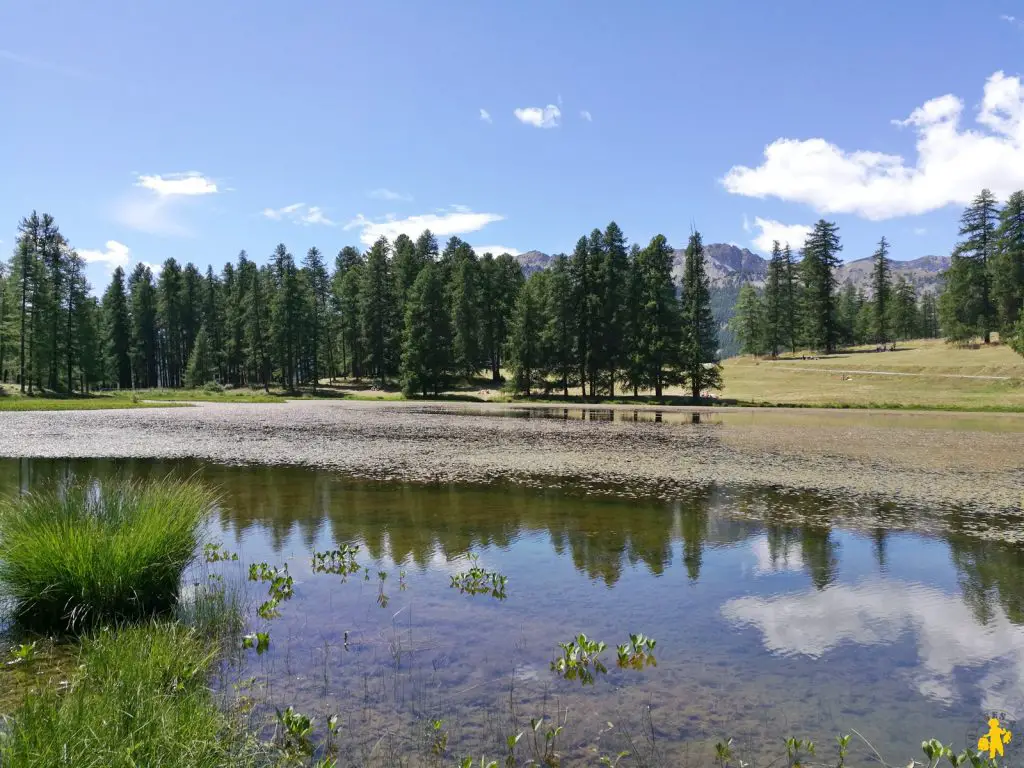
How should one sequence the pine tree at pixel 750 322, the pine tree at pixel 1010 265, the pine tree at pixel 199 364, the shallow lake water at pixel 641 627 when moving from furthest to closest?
the pine tree at pixel 750 322, the pine tree at pixel 199 364, the pine tree at pixel 1010 265, the shallow lake water at pixel 641 627

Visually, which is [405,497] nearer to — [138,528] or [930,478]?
[138,528]

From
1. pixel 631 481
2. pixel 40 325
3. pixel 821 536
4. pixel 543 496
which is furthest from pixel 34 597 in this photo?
pixel 40 325

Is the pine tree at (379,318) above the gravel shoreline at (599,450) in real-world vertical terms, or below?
above

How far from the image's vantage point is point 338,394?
8131 centimetres

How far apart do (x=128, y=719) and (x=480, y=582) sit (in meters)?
5.82

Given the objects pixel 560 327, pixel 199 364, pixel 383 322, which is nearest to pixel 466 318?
pixel 383 322

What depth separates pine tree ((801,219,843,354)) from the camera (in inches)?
3976

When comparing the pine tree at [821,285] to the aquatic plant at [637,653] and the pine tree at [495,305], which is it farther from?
the aquatic plant at [637,653]

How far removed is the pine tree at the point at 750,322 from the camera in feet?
387

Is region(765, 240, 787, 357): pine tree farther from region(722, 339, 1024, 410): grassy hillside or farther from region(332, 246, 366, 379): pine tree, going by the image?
A: region(332, 246, 366, 379): pine tree

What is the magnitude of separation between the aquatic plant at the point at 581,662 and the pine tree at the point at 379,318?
260 ft

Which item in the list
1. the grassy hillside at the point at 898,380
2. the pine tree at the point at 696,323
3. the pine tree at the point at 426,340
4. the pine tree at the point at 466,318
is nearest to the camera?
the grassy hillside at the point at 898,380

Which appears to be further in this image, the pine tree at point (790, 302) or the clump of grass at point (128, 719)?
the pine tree at point (790, 302)

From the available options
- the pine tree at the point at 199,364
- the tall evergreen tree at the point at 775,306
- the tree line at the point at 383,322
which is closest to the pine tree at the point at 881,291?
the tall evergreen tree at the point at 775,306
